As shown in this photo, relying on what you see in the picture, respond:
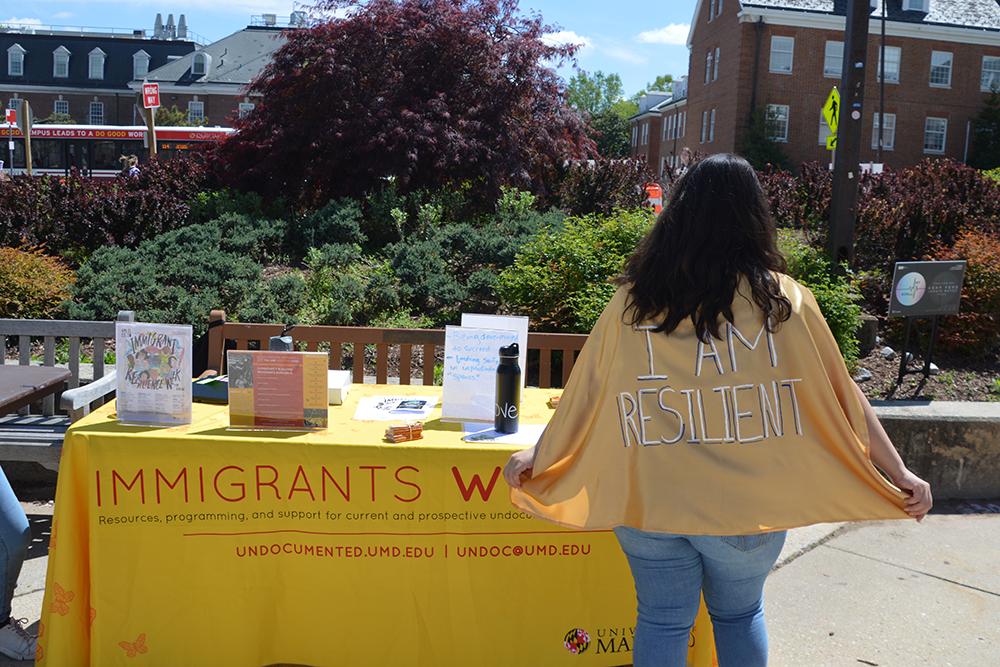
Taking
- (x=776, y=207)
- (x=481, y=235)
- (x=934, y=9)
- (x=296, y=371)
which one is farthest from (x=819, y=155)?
(x=296, y=371)

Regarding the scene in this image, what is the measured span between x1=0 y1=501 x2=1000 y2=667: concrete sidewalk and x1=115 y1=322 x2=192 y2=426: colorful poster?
1.02m

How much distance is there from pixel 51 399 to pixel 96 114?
6780cm

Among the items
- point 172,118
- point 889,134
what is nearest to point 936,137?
point 889,134

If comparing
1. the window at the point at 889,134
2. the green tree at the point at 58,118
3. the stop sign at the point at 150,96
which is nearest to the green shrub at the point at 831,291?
the stop sign at the point at 150,96

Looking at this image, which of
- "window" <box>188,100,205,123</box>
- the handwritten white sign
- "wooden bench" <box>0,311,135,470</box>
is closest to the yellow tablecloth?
the handwritten white sign

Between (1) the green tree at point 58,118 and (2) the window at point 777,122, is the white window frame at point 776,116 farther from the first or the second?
(1) the green tree at point 58,118

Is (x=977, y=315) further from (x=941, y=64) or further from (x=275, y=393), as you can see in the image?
(x=941, y=64)

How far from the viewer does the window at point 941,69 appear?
137ft

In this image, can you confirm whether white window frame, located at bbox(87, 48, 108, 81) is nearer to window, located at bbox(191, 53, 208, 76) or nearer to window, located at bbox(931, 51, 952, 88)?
window, located at bbox(191, 53, 208, 76)

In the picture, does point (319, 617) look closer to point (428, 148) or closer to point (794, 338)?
point (794, 338)

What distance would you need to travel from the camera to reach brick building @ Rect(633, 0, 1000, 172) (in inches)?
1581

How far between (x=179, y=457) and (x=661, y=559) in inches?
65.5

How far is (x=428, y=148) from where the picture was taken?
29.3ft

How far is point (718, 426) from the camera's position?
222 cm
